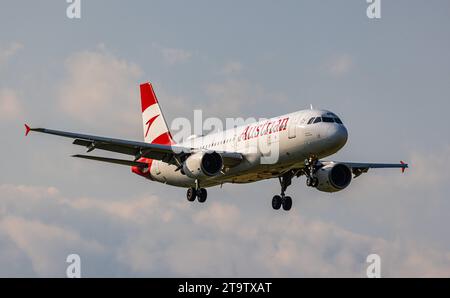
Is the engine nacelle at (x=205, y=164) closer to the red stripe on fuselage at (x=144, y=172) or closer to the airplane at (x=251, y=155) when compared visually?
the airplane at (x=251, y=155)

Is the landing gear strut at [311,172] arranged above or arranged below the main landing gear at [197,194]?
below

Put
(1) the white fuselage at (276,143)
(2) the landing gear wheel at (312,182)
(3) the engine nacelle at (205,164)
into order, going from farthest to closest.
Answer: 1. (3) the engine nacelle at (205,164)
2. (2) the landing gear wheel at (312,182)
3. (1) the white fuselage at (276,143)

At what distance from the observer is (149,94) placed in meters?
77.0

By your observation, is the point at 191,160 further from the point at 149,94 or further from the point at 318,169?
the point at 149,94

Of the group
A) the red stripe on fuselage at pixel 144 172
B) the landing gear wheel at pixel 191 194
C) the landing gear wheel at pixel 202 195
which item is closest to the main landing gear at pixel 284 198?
the landing gear wheel at pixel 202 195

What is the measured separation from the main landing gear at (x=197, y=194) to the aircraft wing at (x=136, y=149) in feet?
6.38

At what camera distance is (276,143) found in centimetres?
5738

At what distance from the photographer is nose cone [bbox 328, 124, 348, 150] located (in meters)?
55.4

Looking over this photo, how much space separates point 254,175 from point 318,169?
15.3ft

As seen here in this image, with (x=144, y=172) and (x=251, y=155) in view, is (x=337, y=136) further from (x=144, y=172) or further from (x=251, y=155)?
(x=144, y=172)

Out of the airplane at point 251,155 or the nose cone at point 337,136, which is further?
the airplane at point 251,155

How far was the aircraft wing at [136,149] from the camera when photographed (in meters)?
58.7

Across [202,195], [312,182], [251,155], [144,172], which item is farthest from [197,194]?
[312,182]
